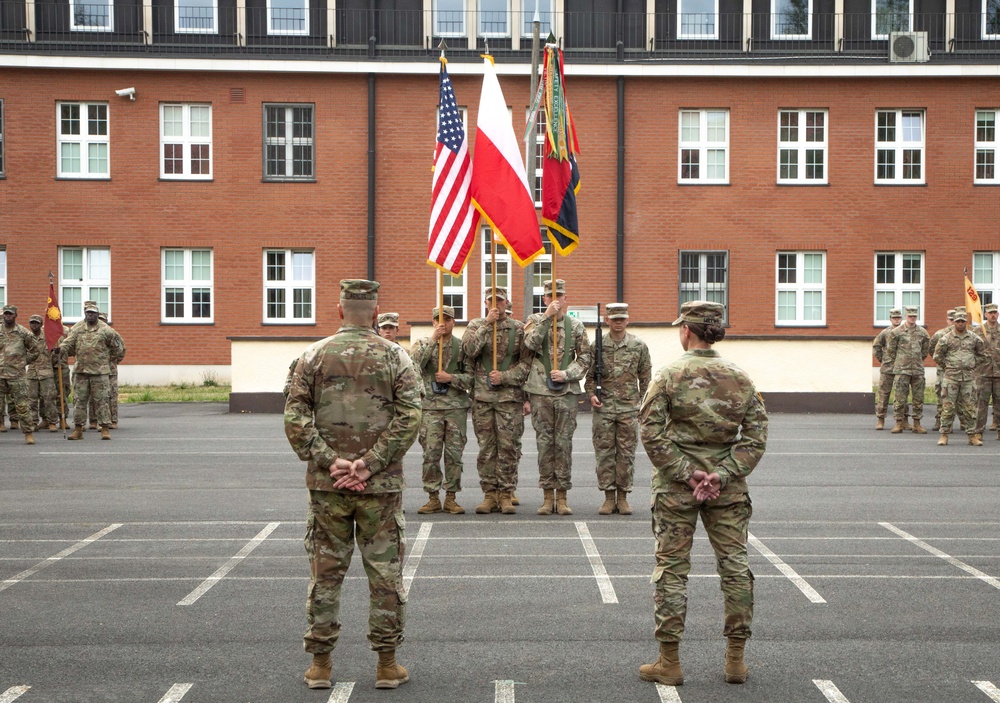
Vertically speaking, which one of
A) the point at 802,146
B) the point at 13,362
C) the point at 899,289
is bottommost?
the point at 13,362

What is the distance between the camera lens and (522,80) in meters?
33.9

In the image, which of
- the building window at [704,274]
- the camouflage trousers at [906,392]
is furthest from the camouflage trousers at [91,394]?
the building window at [704,274]

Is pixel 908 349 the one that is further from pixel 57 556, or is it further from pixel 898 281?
pixel 57 556

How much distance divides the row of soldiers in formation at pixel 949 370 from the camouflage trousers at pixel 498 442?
Result: 404 inches

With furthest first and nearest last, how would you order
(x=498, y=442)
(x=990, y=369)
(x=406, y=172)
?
(x=406, y=172)
(x=990, y=369)
(x=498, y=442)

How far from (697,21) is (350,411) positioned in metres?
30.5

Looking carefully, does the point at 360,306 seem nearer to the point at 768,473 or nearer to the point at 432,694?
the point at 432,694

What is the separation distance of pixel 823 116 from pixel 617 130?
5.75m

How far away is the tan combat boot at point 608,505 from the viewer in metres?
12.5

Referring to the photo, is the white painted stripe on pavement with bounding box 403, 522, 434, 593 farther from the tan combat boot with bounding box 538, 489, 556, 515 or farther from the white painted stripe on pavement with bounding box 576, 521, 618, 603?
the white painted stripe on pavement with bounding box 576, 521, 618, 603

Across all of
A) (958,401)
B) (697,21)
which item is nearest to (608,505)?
(958,401)

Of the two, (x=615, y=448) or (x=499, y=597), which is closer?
(x=499, y=597)

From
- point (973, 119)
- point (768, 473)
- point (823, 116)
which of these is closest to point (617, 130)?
point (823, 116)

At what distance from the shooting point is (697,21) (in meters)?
35.0
